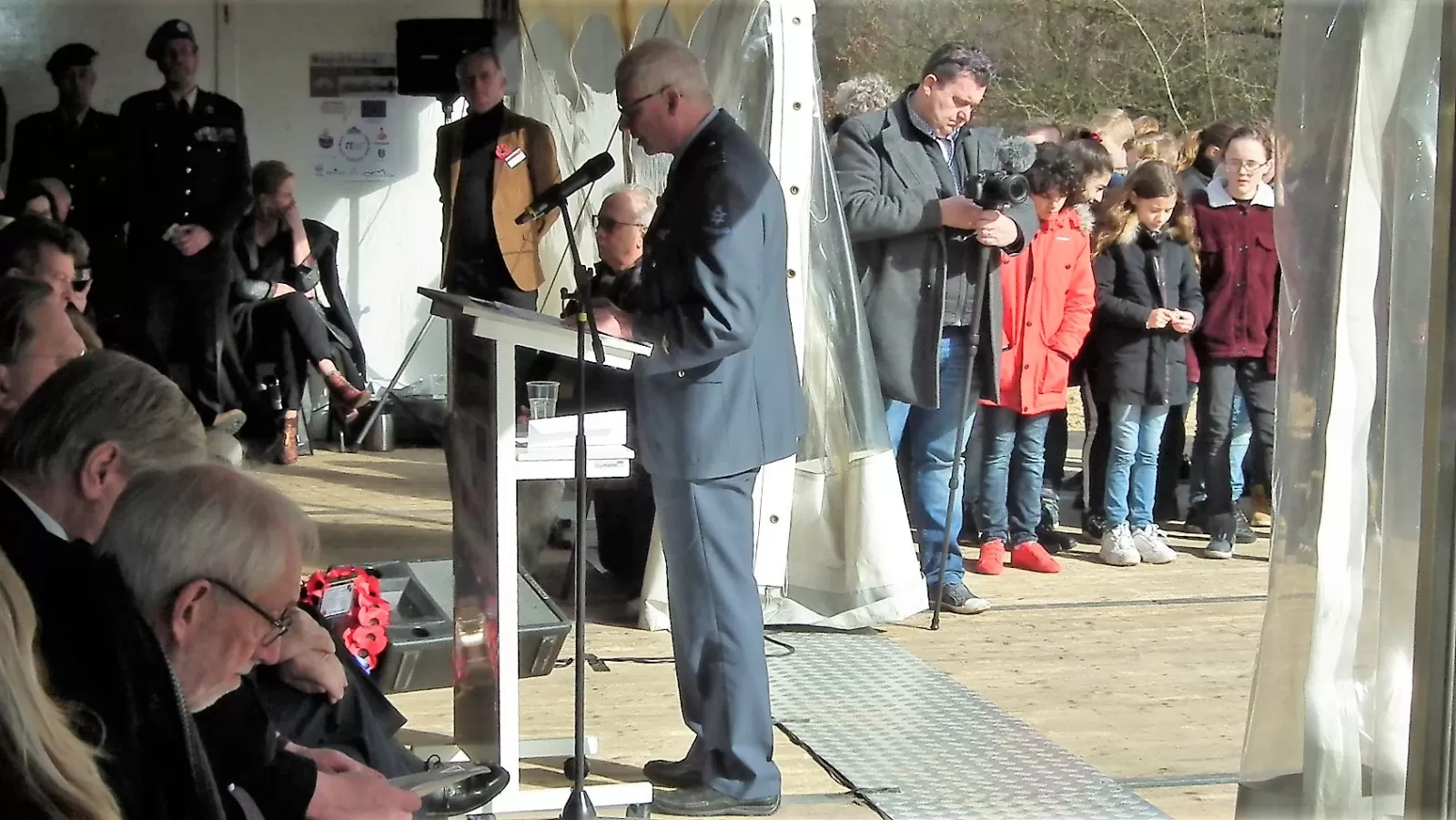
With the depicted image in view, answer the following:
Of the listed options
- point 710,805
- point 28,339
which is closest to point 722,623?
point 710,805

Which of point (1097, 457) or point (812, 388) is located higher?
point (812, 388)

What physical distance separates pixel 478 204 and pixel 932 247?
6.14 feet

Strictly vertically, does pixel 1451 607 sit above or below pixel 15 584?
below

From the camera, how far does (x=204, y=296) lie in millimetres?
6785

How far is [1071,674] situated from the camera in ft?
13.9

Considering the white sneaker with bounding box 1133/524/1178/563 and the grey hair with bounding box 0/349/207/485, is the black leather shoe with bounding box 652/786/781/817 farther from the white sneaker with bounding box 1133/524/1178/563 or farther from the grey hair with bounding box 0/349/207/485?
the white sneaker with bounding box 1133/524/1178/563

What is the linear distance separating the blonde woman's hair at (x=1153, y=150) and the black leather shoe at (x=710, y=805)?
417 centimetres

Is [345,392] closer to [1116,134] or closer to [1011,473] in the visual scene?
[1011,473]

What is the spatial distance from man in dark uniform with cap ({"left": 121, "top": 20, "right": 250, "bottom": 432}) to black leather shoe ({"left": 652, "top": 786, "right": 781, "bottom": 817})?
10.7 feet

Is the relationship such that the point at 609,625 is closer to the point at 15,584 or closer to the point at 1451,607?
the point at 1451,607

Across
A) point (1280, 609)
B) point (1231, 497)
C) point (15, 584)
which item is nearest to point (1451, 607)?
point (1280, 609)

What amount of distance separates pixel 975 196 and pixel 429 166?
164 inches

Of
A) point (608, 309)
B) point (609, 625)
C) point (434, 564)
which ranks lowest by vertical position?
point (609, 625)

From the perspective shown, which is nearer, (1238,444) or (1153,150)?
(1238,444)
